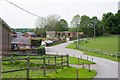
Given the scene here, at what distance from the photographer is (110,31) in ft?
499

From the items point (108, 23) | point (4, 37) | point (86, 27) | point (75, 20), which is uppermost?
point (75, 20)

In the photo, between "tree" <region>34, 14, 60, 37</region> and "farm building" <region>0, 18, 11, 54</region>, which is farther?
"tree" <region>34, 14, 60, 37</region>

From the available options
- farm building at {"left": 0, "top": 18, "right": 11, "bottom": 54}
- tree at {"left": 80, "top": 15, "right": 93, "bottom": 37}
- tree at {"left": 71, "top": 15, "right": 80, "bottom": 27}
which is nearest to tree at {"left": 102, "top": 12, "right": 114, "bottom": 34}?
tree at {"left": 80, "top": 15, "right": 93, "bottom": 37}

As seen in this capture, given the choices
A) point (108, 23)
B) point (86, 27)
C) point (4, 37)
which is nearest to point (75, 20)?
point (86, 27)

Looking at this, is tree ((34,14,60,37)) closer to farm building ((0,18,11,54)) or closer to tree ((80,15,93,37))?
tree ((80,15,93,37))

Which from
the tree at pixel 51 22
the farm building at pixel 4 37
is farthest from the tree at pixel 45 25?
the farm building at pixel 4 37

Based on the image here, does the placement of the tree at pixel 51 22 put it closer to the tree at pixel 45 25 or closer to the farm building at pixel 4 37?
the tree at pixel 45 25

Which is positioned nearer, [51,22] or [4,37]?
[4,37]

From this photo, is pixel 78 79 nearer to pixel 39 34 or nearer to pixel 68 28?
pixel 39 34

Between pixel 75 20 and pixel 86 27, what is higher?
pixel 75 20

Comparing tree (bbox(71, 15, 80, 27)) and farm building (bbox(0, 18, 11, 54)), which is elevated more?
tree (bbox(71, 15, 80, 27))

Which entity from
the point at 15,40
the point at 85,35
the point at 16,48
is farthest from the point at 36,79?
the point at 85,35

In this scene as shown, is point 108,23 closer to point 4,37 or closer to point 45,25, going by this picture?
point 45,25

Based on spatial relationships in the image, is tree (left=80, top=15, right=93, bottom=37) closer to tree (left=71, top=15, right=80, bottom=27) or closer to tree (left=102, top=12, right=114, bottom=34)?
tree (left=71, top=15, right=80, bottom=27)
